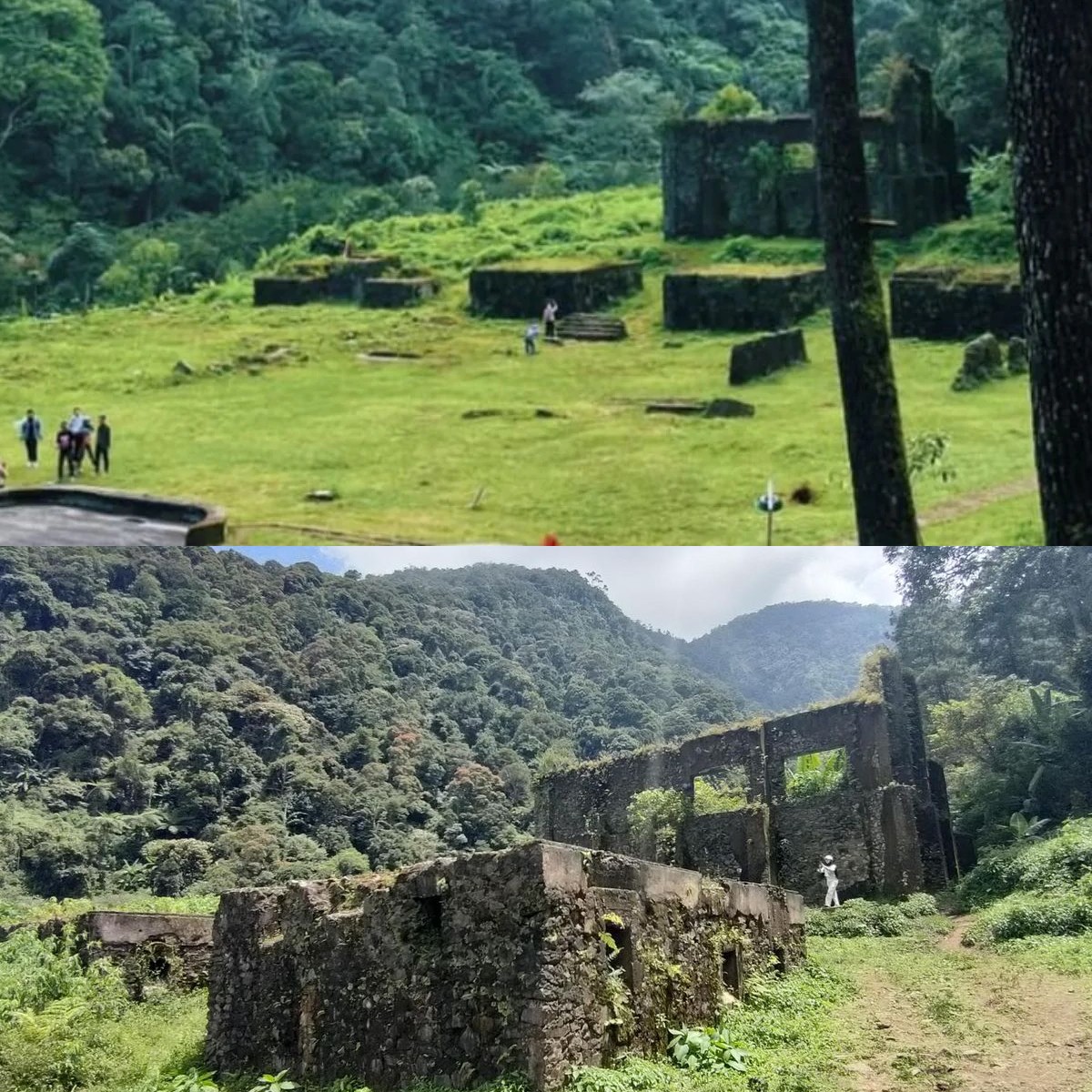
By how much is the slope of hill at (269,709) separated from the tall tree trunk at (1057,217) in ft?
8.34

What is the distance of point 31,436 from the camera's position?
1162 centimetres

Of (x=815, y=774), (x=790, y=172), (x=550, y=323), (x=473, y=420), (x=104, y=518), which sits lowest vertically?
(x=815, y=774)

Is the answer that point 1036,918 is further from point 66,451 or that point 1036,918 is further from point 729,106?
point 729,106

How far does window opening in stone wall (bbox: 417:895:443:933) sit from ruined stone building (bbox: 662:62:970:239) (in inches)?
389

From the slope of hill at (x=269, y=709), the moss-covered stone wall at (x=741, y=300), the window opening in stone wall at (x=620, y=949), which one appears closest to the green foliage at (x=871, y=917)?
the slope of hill at (x=269, y=709)

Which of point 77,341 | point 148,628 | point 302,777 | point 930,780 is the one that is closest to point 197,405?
point 77,341

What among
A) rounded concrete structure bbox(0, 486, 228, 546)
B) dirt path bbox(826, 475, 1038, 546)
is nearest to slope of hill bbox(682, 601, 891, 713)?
dirt path bbox(826, 475, 1038, 546)

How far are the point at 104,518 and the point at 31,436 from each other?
4.20ft

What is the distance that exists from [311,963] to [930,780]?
4.79 m

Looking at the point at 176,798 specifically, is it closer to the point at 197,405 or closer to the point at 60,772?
the point at 60,772

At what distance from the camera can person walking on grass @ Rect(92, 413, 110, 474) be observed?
11.5 m

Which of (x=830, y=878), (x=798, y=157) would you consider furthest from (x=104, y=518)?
(x=798, y=157)

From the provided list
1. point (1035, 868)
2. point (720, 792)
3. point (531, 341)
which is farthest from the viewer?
point (531, 341)

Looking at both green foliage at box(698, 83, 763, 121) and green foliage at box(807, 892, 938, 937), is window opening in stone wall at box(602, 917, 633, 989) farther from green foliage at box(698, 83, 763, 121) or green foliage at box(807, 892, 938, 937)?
green foliage at box(698, 83, 763, 121)
